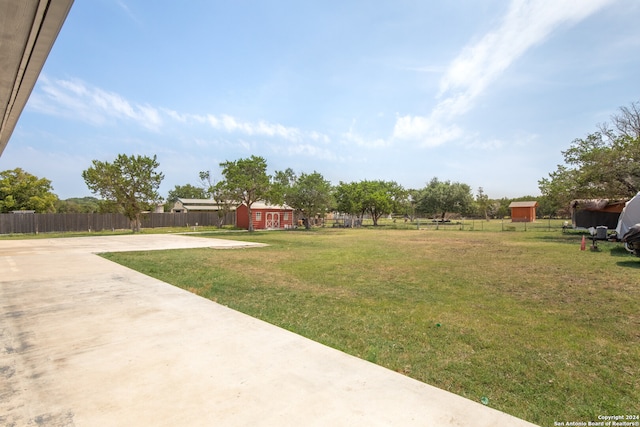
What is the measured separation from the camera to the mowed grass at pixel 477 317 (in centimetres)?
306

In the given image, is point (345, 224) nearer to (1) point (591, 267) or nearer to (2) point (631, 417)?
(1) point (591, 267)

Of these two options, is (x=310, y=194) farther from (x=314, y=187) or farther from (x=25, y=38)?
(x=25, y=38)

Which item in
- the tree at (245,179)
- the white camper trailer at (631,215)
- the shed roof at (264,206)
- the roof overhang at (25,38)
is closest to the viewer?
the roof overhang at (25,38)

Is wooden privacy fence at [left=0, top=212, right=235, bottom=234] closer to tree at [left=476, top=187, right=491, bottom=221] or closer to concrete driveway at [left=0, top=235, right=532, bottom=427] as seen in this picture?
concrete driveway at [left=0, top=235, right=532, bottom=427]

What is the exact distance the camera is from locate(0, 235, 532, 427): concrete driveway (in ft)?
7.88

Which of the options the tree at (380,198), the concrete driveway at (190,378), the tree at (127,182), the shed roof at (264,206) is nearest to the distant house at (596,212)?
the tree at (380,198)

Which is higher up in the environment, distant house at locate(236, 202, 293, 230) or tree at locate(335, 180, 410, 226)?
tree at locate(335, 180, 410, 226)

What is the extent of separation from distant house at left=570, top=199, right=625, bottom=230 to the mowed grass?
11.9 meters

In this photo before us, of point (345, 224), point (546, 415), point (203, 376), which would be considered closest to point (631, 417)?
point (546, 415)

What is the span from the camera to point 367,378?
3.02m

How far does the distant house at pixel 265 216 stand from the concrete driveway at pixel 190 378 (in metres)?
30.2

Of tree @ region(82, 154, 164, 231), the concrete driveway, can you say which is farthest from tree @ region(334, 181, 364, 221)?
the concrete driveway

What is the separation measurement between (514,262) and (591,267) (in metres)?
1.95

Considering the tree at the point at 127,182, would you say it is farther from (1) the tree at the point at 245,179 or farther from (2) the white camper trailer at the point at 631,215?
(2) the white camper trailer at the point at 631,215
